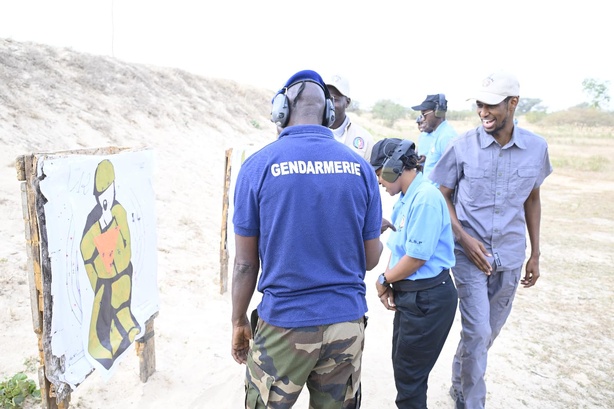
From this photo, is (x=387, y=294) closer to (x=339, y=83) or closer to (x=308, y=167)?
(x=308, y=167)

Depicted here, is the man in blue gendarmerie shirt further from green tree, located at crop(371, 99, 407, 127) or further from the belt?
green tree, located at crop(371, 99, 407, 127)

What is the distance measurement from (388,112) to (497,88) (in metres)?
40.7

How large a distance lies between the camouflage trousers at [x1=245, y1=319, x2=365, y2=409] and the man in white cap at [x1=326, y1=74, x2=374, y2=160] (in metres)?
2.20

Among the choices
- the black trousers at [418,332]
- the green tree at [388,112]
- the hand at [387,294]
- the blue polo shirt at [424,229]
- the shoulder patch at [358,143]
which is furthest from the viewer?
the green tree at [388,112]

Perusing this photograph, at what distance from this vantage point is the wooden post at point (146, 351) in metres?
3.11

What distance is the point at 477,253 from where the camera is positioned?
2.76m

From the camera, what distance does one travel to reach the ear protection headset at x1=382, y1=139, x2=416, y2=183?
2.41m

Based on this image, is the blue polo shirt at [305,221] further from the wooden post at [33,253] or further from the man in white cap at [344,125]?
the man in white cap at [344,125]

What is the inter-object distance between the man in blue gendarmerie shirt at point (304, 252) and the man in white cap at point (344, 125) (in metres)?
1.75

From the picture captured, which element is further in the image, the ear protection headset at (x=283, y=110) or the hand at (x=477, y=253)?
the hand at (x=477, y=253)

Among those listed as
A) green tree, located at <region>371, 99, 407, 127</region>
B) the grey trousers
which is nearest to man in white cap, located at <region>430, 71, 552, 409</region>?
the grey trousers

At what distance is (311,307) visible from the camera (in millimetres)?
1711

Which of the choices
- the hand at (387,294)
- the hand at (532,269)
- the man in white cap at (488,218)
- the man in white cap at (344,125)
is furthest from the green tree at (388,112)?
the hand at (387,294)

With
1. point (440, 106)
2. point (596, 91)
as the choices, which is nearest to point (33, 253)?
point (440, 106)
